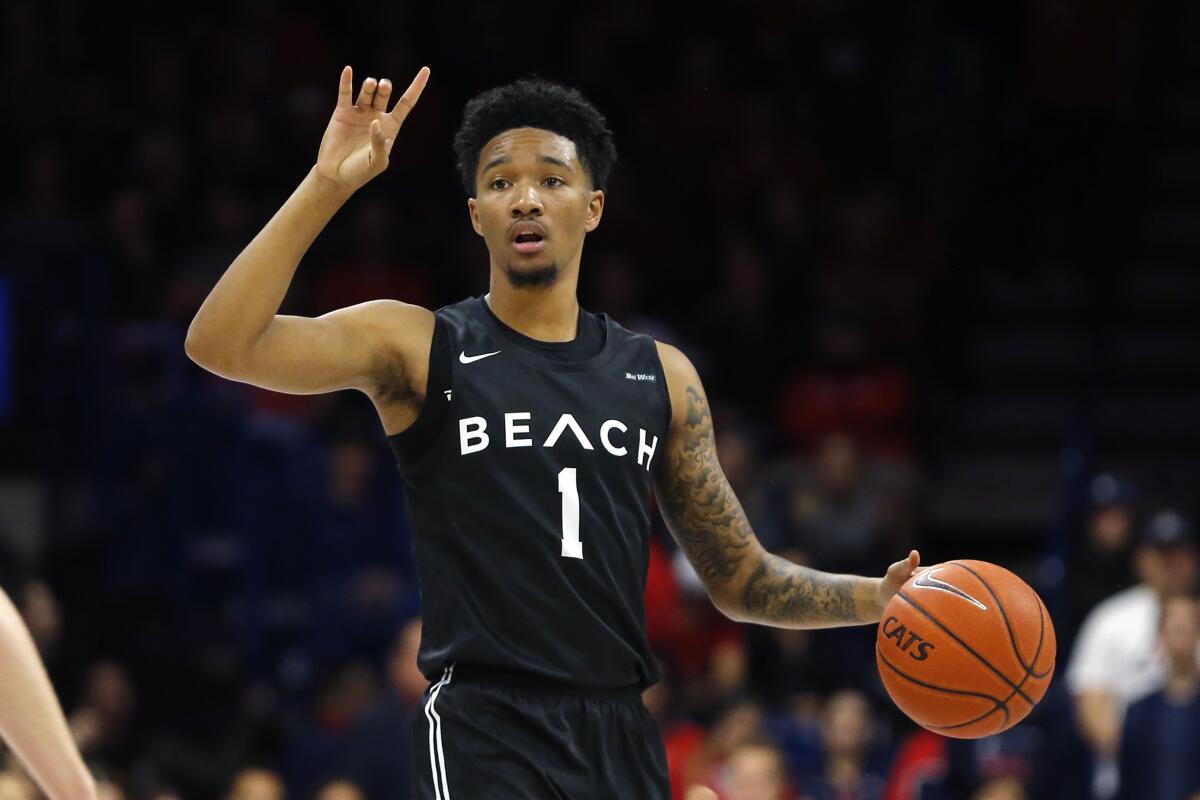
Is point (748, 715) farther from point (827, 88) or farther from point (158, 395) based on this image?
point (827, 88)

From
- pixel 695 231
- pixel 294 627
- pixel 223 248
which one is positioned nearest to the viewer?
pixel 294 627

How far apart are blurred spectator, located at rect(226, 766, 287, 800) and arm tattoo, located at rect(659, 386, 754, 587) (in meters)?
4.69

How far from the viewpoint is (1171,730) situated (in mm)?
8859

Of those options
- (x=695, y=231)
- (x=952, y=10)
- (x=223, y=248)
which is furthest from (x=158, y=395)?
(x=952, y=10)

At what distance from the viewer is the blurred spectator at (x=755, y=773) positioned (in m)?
8.85

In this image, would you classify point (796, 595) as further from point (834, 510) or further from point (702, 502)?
point (834, 510)

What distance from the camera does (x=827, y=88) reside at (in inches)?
540

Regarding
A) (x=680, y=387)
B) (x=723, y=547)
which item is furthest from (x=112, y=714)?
(x=680, y=387)

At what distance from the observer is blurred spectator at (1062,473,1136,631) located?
1030 centimetres

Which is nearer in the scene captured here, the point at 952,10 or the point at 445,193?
the point at 445,193

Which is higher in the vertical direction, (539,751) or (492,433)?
(492,433)

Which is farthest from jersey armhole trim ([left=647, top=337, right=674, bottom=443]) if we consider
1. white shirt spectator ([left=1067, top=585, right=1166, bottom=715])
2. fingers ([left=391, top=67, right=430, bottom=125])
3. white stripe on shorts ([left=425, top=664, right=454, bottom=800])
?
white shirt spectator ([left=1067, top=585, right=1166, bottom=715])

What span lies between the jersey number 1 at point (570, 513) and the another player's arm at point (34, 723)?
1255 mm

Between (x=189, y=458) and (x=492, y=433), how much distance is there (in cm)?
698
